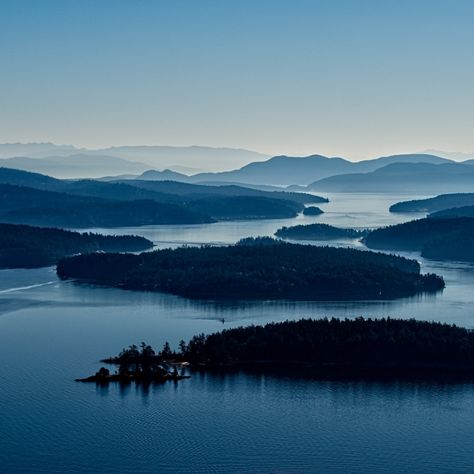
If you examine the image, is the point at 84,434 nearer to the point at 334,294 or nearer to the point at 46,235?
the point at 334,294

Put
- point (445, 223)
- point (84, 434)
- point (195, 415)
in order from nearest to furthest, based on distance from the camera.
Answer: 1. point (84, 434)
2. point (195, 415)
3. point (445, 223)

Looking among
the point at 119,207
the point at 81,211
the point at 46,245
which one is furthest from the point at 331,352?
the point at 119,207

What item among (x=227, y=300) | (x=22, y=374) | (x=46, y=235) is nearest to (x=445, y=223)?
(x=46, y=235)

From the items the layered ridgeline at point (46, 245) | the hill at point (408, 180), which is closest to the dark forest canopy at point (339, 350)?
the layered ridgeline at point (46, 245)

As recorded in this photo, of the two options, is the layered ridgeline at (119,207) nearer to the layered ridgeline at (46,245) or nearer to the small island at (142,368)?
the layered ridgeline at (46,245)

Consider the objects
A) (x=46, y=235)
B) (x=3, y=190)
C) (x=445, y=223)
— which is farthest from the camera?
(x=3, y=190)

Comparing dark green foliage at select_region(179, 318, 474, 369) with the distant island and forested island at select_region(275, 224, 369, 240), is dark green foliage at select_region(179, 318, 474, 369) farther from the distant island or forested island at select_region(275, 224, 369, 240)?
the distant island

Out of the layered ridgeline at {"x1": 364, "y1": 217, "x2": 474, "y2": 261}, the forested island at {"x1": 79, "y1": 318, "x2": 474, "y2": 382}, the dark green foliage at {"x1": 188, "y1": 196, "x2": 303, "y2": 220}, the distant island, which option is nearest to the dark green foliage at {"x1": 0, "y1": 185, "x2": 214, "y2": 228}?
the dark green foliage at {"x1": 188, "y1": 196, "x2": 303, "y2": 220}

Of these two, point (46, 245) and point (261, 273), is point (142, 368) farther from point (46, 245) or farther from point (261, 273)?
point (46, 245)
